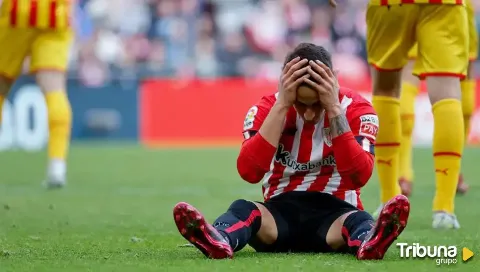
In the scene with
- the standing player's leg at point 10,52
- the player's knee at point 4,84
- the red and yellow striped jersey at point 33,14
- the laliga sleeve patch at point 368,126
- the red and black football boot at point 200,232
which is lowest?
the red and black football boot at point 200,232

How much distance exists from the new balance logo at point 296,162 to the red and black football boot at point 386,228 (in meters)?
0.50

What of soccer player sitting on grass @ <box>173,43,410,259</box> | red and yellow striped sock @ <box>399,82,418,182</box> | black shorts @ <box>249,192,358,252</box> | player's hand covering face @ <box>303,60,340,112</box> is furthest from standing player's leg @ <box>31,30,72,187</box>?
player's hand covering face @ <box>303,60,340,112</box>

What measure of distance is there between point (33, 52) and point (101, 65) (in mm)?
7931

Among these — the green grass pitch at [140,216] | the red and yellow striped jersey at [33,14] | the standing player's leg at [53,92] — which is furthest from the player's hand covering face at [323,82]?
the red and yellow striped jersey at [33,14]

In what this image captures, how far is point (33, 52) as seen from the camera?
8688 millimetres

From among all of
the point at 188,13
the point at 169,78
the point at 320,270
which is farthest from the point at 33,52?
the point at 188,13

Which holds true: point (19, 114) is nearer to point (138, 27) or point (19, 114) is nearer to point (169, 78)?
point (169, 78)

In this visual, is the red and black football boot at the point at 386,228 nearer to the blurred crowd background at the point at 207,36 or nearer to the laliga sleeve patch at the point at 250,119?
the laliga sleeve patch at the point at 250,119

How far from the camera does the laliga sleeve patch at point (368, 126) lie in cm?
459

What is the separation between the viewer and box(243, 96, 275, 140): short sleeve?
4582 millimetres

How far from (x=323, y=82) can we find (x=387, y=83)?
73.1 inches

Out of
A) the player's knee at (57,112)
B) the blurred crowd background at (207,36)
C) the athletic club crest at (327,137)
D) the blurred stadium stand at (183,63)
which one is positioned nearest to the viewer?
the athletic club crest at (327,137)

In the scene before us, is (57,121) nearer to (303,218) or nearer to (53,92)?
(53,92)

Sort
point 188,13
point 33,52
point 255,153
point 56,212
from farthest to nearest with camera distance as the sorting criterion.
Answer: point 188,13 → point 33,52 → point 56,212 → point 255,153
